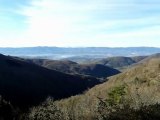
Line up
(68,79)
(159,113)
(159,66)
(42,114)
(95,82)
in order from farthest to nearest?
(95,82)
(68,79)
(159,66)
(159,113)
(42,114)

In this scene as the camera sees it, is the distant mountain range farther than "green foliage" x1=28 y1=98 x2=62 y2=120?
Yes

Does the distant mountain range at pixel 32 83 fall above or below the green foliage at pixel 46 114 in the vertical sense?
below

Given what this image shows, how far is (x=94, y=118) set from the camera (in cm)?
1279

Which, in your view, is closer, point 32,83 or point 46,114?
point 46,114

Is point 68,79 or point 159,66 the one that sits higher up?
point 159,66

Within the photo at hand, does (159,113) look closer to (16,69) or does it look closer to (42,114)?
(42,114)

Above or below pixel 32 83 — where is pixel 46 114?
above

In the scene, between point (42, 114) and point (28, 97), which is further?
point (28, 97)

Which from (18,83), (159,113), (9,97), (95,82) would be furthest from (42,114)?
(95,82)

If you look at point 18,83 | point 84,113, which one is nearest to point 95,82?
point 18,83

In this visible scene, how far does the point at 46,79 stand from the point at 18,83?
56.1 ft

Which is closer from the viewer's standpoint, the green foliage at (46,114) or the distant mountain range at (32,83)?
the green foliage at (46,114)

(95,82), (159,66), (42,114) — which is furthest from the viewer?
(95,82)

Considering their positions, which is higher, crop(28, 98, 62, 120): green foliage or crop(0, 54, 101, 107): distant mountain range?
crop(28, 98, 62, 120): green foliage
